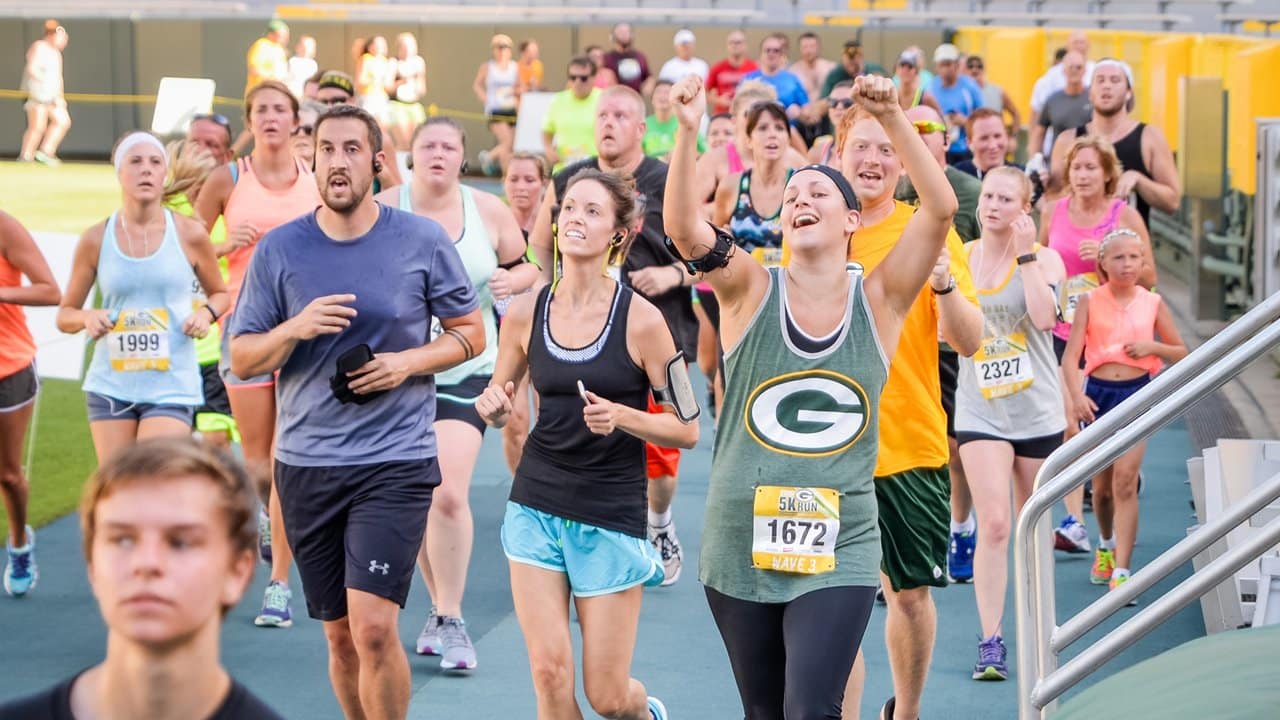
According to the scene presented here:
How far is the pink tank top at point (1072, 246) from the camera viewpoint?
9.07 metres

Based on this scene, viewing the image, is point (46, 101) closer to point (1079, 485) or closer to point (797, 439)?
point (797, 439)

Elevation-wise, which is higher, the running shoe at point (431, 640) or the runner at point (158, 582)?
the runner at point (158, 582)

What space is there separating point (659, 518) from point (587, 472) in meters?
2.95

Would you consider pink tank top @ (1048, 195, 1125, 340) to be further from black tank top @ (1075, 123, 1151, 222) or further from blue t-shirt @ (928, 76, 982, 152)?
blue t-shirt @ (928, 76, 982, 152)

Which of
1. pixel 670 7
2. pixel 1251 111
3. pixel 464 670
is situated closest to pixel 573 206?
pixel 464 670

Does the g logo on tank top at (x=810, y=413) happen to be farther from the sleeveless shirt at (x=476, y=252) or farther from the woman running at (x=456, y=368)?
the sleeveless shirt at (x=476, y=252)

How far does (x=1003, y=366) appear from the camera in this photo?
7.38 m

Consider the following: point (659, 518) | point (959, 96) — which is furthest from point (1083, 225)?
point (959, 96)

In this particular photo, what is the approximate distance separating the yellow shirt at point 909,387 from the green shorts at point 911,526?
43 mm

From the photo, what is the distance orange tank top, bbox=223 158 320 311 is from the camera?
26.6 ft

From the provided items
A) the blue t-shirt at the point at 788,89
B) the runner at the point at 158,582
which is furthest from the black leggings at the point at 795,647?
the blue t-shirt at the point at 788,89

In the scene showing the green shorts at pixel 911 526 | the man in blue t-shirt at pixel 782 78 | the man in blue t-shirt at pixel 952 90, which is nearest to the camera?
the green shorts at pixel 911 526

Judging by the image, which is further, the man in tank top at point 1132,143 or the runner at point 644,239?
the man in tank top at point 1132,143

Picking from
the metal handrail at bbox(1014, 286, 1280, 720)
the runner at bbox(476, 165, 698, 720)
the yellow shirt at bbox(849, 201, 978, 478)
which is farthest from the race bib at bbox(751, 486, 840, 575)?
the yellow shirt at bbox(849, 201, 978, 478)
